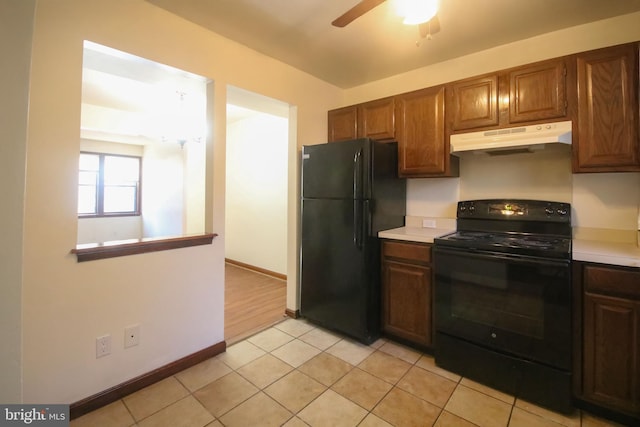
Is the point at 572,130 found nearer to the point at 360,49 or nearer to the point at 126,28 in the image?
the point at 360,49

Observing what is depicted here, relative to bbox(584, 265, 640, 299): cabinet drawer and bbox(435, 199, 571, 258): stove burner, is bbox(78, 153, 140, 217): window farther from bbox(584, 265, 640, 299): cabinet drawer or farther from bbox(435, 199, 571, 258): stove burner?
bbox(584, 265, 640, 299): cabinet drawer

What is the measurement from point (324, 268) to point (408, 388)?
3.63 feet

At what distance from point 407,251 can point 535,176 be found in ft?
3.74

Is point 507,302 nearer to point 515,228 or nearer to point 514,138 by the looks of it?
point 515,228

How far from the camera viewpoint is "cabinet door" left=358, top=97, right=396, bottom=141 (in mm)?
2631

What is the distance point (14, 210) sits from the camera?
2.85 feet

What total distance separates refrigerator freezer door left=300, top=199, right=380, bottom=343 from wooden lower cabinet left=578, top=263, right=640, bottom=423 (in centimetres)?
131

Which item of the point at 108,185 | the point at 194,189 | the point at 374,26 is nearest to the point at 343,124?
the point at 374,26

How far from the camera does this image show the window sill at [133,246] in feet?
5.29

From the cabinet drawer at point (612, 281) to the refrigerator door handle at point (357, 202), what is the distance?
4.53ft

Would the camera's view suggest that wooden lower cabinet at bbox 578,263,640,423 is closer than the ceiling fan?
No

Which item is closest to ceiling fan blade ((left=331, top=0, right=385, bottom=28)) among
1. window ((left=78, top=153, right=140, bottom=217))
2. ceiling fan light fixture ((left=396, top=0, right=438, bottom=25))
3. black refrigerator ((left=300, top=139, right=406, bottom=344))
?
ceiling fan light fixture ((left=396, top=0, right=438, bottom=25))

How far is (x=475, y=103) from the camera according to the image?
2.20 m

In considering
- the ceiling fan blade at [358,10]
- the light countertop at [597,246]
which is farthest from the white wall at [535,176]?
the ceiling fan blade at [358,10]
